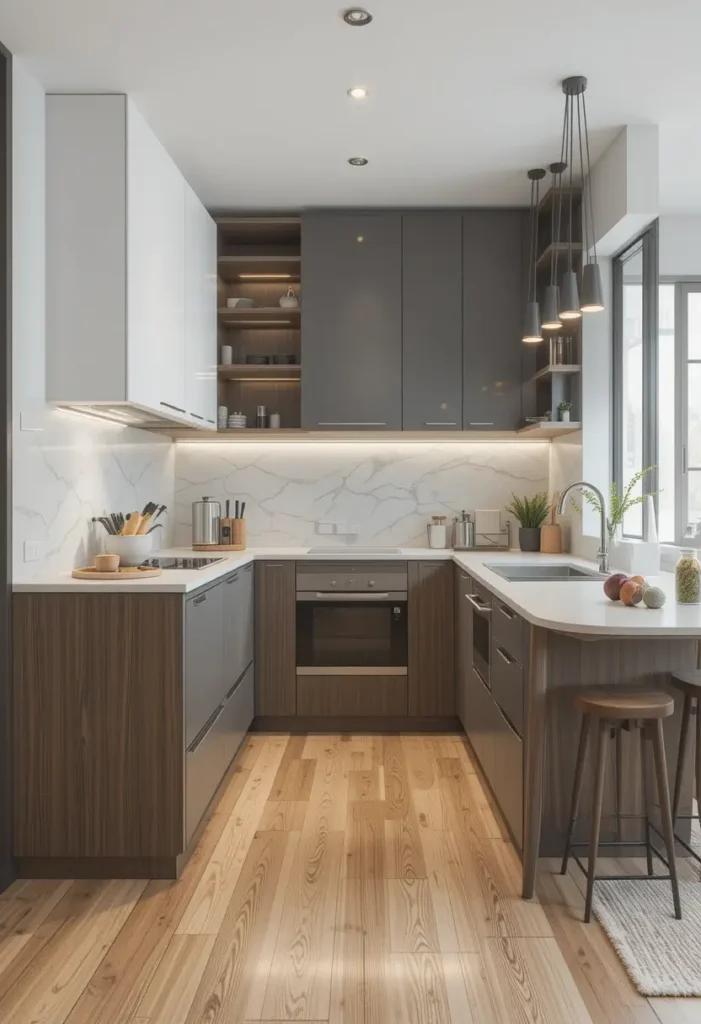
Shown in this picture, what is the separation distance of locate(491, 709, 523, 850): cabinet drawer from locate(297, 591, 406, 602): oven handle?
50.2 inches

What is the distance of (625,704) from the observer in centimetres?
230

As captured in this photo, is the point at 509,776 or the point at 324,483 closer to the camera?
the point at 509,776

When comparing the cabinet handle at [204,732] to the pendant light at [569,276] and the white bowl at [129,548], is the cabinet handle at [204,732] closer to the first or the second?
the white bowl at [129,548]

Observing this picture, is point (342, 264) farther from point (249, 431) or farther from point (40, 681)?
point (40, 681)

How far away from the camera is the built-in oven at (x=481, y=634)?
10.7 ft

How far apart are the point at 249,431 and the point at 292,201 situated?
4.14 ft

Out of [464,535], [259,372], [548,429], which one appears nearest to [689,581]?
[548,429]

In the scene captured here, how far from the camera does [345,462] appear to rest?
15.9 ft

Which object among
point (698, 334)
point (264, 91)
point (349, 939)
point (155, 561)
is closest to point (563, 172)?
point (698, 334)

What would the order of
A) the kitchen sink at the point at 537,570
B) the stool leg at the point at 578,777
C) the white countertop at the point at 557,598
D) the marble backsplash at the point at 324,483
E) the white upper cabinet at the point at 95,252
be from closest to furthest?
the white countertop at the point at 557,598, the stool leg at the point at 578,777, the white upper cabinet at the point at 95,252, the kitchen sink at the point at 537,570, the marble backsplash at the point at 324,483

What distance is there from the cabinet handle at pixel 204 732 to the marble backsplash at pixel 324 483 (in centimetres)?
172

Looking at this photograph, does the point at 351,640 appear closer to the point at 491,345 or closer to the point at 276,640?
the point at 276,640

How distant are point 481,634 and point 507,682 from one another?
2.02 feet

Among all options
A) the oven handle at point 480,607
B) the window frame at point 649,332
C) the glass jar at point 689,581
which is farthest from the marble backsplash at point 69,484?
the window frame at point 649,332
